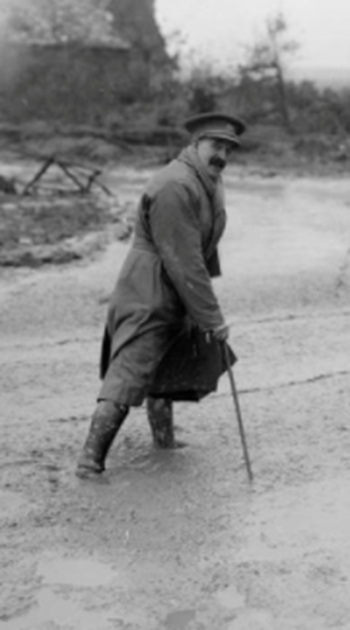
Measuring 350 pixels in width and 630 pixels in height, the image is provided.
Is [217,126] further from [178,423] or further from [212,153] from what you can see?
[178,423]

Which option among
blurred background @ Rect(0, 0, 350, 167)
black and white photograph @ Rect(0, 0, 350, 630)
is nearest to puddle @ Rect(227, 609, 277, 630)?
black and white photograph @ Rect(0, 0, 350, 630)

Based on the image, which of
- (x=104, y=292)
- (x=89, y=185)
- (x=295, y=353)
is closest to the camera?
(x=295, y=353)

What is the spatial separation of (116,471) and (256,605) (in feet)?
4.53

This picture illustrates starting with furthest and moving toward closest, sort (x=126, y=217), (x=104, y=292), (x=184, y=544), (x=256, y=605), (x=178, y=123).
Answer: (x=178, y=123), (x=126, y=217), (x=104, y=292), (x=184, y=544), (x=256, y=605)

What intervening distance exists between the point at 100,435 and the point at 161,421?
501mm

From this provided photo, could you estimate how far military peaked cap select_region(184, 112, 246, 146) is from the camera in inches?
183

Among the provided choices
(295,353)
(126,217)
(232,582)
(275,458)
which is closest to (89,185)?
(126,217)

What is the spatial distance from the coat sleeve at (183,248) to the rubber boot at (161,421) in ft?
1.98

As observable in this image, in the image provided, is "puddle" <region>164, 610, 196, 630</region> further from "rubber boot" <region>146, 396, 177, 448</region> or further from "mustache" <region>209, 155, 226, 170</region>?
"mustache" <region>209, 155, 226, 170</region>

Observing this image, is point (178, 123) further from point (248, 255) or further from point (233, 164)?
point (248, 255)

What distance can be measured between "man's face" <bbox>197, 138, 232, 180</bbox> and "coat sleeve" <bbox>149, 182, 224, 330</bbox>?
0.69ft

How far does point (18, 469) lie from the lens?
490 centimetres

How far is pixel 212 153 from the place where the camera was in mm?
4703

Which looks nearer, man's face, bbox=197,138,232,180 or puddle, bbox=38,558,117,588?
puddle, bbox=38,558,117,588
